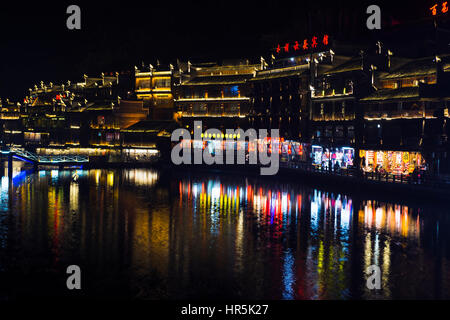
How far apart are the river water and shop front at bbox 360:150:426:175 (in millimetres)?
7789

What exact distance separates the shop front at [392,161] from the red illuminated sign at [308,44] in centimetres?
2135

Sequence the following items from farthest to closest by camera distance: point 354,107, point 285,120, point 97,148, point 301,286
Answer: point 97,148
point 285,120
point 354,107
point 301,286

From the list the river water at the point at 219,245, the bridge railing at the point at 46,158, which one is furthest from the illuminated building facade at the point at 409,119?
the bridge railing at the point at 46,158

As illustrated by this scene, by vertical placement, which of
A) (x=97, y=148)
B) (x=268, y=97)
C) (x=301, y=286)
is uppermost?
(x=268, y=97)

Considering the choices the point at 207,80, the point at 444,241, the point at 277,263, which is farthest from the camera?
the point at 207,80

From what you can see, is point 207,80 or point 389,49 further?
point 207,80

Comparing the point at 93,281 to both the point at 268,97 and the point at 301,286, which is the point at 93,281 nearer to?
the point at 301,286

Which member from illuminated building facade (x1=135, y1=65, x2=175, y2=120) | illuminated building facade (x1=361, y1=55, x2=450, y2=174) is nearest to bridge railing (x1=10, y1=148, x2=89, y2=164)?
illuminated building facade (x1=135, y1=65, x2=175, y2=120)

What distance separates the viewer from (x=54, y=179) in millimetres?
66750

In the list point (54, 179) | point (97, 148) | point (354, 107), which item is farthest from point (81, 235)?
point (97, 148)

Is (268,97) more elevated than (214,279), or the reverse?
(268,97)

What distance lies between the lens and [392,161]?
58438 mm

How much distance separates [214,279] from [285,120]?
56631mm

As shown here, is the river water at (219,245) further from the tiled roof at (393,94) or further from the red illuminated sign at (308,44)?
the red illuminated sign at (308,44)
